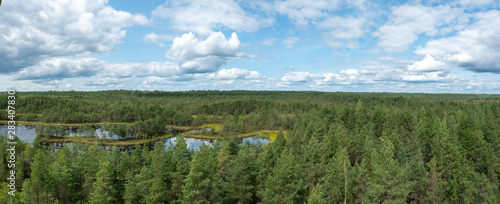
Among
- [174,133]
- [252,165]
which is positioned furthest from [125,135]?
[252,165]

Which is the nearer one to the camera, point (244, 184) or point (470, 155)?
point (244, 184)

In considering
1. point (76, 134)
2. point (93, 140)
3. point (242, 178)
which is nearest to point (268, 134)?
point (93, 140)

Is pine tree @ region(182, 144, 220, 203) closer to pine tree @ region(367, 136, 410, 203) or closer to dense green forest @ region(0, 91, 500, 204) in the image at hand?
dense green forest @ region(0, 91, 500, 204)

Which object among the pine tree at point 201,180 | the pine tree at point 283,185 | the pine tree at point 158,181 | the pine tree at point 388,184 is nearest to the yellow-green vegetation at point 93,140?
the pine tree at point 158,181

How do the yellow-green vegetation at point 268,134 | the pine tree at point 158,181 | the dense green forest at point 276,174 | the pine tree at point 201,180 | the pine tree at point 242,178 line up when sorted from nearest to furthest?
the pine tree at point 201,180 < the pine tree at point 158,181 < the dense green forest at point 276,174 < the pine tree at point 242,178 < the yellow-green vegetation at point 268,134

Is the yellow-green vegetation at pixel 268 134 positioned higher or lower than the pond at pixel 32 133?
higher

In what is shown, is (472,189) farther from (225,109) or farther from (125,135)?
(225,109)

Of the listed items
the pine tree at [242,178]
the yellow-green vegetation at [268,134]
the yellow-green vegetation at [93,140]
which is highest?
the pine tree at [242,178]

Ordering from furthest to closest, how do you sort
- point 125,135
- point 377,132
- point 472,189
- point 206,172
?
1. point 125,135
2. point 377,132
3. point 472,189
4. point 206,172

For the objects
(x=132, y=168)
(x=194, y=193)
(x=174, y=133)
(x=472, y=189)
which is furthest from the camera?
(x=174, y=133)

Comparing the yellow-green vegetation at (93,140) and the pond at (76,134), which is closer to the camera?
the pond at (76,134)

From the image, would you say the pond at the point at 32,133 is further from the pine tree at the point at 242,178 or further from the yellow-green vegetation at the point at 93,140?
the pine tree at the point at 242,178
